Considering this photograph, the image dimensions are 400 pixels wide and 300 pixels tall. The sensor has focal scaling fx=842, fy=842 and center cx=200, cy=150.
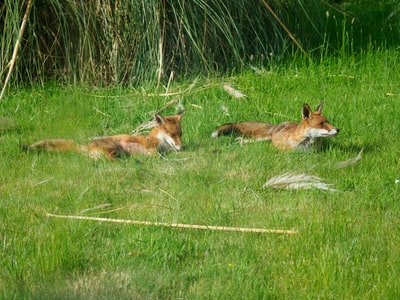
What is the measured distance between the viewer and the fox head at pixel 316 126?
6.81 m

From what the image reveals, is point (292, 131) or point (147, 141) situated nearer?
point (147, 141)

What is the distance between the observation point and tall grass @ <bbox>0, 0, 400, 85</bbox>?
8461 millimetres

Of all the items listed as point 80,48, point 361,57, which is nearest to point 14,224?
point 80,48

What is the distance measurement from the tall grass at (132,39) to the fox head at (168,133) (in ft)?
4.87

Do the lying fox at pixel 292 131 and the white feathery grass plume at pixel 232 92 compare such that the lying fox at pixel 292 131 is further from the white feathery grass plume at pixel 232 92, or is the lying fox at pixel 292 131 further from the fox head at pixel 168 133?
the white feathery grass plume at pixel 232 92

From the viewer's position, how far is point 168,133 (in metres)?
6.85

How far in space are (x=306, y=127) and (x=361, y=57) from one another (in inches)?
110

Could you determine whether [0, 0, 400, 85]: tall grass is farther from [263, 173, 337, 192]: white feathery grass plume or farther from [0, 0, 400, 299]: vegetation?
[263, 173, 337, 192]: white feathery grass plume

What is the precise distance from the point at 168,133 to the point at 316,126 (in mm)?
1205

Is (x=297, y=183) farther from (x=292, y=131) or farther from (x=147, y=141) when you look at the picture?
(x=147, y=141)

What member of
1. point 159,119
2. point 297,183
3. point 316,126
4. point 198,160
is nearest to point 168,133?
point 159,119

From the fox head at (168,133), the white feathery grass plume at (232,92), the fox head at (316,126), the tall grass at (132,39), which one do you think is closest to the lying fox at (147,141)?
the fox head at (168,133)

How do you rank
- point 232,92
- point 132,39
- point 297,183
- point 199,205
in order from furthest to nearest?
1. point 132,39
2. point 232,92
3. point 297,183
4. point 199,205

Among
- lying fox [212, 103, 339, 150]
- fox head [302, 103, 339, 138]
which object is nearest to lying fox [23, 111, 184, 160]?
lying fox [212, 103, 339, 150]
